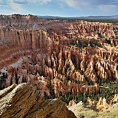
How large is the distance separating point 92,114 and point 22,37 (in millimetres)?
42620

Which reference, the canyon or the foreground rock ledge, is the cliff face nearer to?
the canyon

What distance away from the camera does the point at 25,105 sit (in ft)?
36.2

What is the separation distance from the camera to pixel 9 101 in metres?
10.4

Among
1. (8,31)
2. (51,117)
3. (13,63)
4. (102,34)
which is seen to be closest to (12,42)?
(8,31)

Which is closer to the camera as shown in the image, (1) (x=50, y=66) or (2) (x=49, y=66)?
(2) (x=49, y=66)

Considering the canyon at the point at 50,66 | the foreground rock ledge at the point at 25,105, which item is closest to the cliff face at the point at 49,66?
the canyon at the point at 50,66

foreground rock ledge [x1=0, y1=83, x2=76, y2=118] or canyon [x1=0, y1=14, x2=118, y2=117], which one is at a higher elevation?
foreground rock ledge [x1=0, y1=83, x2=76, y2=118]

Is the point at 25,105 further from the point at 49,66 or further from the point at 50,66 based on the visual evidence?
the point at 50,66

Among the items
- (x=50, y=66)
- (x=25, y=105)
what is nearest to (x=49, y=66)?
(x=50, y=66)

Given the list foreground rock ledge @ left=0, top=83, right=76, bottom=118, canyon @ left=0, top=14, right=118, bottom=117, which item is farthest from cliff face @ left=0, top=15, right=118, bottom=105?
foreground rock ledge @ left=0, top=83, right=76, bottom=118

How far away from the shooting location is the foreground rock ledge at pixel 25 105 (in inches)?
406

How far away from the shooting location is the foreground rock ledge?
33.8ft

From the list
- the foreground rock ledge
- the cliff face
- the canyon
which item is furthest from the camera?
the cliff face

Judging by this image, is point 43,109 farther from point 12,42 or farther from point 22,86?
point 12,42
